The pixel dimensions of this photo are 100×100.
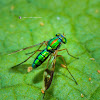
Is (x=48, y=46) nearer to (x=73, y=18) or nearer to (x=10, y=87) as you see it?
(x=10, y=87)

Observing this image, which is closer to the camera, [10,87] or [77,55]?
[10,87]

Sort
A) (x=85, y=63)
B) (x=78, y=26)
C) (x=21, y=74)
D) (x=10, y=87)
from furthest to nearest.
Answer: (x=78, y=26), (x=85, y=63), (x=21, y=74), (x=10, y=87)

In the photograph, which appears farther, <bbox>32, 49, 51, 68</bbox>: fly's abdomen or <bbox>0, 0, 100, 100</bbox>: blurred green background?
<bbox>32, 49, 51, 68</bbox>: fly's abdomen

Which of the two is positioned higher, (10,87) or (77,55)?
(77,55)

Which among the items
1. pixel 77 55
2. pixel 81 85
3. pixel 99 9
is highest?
pixel 99 9

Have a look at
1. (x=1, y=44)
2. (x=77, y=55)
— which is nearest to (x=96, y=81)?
(x=77, y=55)

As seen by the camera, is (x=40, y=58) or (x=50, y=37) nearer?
(x=40, y=58)

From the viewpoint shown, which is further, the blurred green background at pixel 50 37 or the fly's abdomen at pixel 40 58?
the fly's abdomen at pixel 40 58

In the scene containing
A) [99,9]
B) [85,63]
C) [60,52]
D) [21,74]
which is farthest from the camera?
[99,9]
